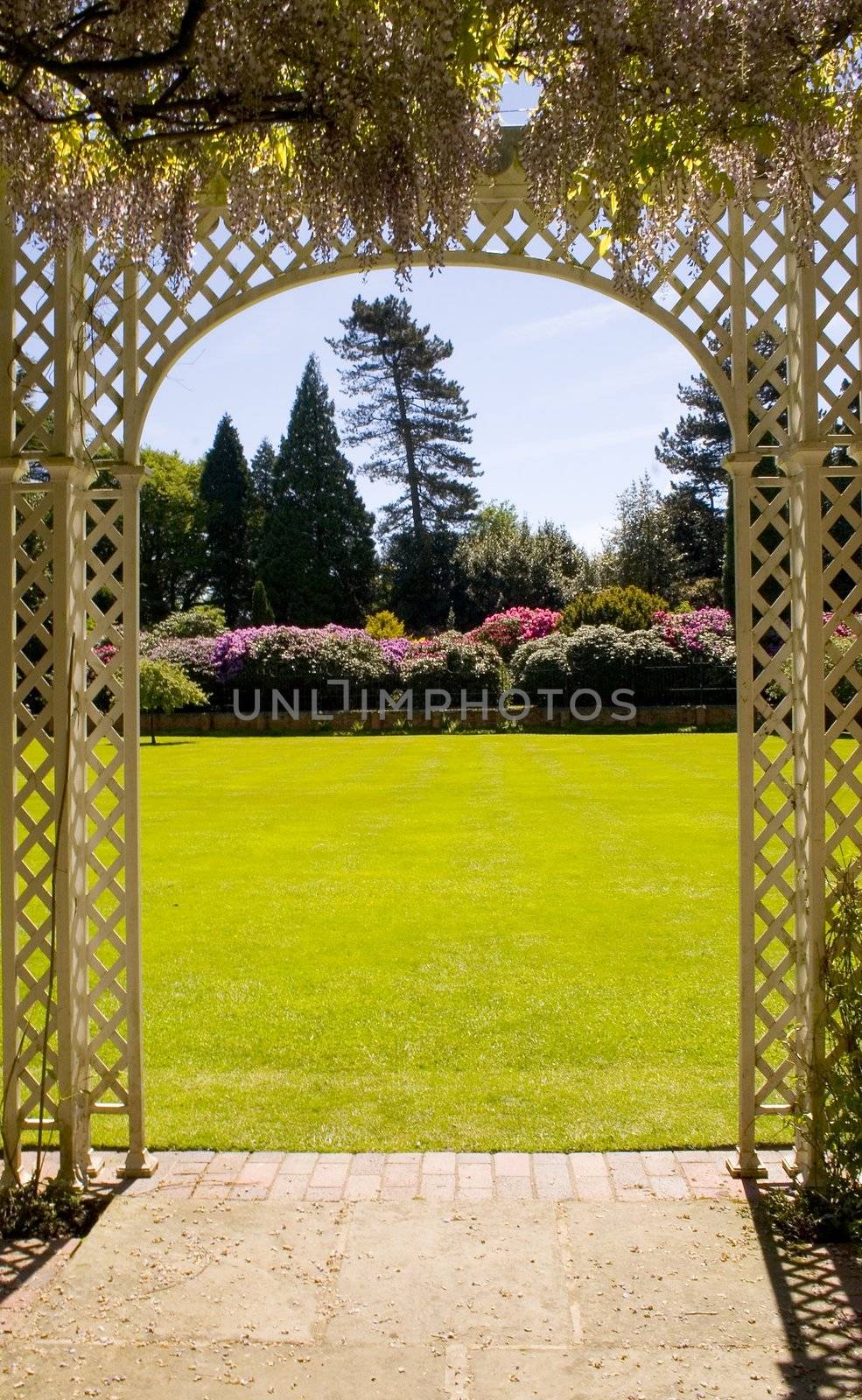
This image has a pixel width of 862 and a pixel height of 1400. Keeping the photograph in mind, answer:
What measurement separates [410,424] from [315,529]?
557 centimetres

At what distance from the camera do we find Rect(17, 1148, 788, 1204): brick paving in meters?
3.33

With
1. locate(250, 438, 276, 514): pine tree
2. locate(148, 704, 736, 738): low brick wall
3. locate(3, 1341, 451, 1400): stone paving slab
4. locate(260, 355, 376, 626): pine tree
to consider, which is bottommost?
locate(3, 1341, 451, 1400): stone paving slab

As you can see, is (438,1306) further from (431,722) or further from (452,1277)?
(431,722)

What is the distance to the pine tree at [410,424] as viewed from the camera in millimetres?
35438

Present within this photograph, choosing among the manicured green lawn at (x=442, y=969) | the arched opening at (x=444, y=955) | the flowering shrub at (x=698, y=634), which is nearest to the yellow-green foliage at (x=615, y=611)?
the flowering shrub at (x=698, y=634)

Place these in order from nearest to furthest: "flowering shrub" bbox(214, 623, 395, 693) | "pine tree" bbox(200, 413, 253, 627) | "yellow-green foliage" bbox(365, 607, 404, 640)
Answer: "flowering shrub" bbox(214, 623, 395, 693) → "yellow-green foliage" bbox(365, 607, 404, 640) → "pine tree" bbox(200, 413, 253, 627)

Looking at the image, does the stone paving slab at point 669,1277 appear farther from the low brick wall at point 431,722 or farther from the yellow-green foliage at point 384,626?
the yellow-green foliage at point 384,626

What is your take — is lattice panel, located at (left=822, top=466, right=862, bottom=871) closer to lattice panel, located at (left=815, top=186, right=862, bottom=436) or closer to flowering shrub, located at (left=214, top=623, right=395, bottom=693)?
lattice panel, located at (left=815, top=186, right=862, bottom=436)

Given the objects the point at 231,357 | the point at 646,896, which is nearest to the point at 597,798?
the point at 646,896

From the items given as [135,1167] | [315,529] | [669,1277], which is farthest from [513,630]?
[669,1277]

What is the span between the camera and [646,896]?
706cm

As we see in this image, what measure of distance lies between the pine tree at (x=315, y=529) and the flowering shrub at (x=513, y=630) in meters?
→ 10.5

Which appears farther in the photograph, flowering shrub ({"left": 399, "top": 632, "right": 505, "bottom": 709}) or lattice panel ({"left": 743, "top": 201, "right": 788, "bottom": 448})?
flowering shrub ({"left": 399, "top": 632, "right": 505, "bottom": 709})

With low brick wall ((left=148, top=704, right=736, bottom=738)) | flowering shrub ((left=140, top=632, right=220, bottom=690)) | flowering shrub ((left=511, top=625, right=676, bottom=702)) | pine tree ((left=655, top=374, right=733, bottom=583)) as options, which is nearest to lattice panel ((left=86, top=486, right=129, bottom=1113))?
low brick wall ((left=148, top=704, right=736, bottom=738))
